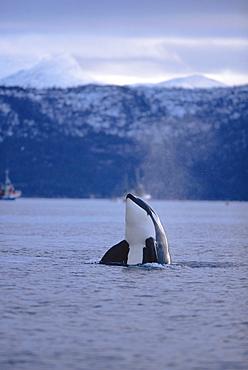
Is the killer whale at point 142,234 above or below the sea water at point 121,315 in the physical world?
above

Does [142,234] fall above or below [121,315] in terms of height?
above

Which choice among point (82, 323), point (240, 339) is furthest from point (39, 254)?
point (240, 339)

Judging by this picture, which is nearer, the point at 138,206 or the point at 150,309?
the point at 150,309

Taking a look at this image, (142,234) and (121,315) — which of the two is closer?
(121,315)

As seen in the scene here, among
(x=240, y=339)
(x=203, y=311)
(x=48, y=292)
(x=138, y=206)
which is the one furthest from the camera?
(x=138, y=206)

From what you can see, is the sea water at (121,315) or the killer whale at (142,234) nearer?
the sea water at (121,315)

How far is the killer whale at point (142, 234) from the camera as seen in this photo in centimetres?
2355

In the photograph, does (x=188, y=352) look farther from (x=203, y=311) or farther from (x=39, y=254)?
(x=39, y=254)

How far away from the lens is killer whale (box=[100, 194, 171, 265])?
23.5 m

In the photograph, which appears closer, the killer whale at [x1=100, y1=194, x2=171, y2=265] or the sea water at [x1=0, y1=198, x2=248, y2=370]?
the sea water at [x1=0, y1=198, x2=248, y2=370]

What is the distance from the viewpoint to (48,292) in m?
18.4

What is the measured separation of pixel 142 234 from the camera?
23547 mm

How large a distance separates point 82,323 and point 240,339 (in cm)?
318

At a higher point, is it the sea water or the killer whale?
the killer whale
